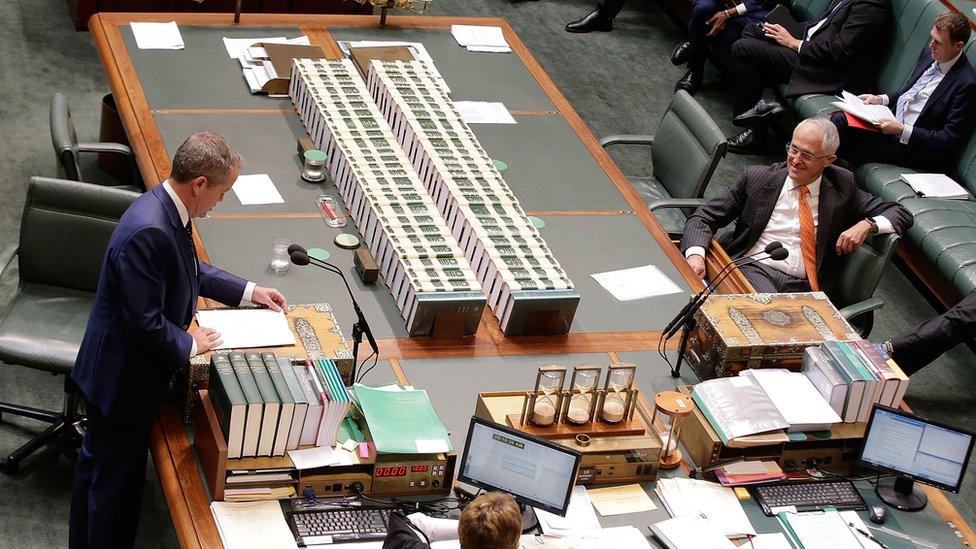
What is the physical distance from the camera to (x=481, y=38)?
284 inches

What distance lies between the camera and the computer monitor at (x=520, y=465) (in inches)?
150

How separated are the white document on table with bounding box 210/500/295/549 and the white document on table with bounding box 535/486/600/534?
834 millimetres

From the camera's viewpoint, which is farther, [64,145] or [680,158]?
[680,158]

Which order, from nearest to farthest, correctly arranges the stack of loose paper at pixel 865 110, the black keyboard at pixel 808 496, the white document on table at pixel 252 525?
the white document on table at pixel 252 525 < the black keyboard at pixel 808 496 < the stack of loose paper at pixel 865 110

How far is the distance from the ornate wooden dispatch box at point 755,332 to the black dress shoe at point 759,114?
3.47 meters

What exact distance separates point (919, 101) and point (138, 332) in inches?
211

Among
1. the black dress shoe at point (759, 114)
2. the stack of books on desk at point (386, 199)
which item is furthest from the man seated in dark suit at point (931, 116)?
the stack of books on desk at point (386, 199)

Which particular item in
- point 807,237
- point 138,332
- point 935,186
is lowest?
point 935,186

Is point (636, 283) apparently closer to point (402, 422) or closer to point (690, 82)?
point (402, 422)

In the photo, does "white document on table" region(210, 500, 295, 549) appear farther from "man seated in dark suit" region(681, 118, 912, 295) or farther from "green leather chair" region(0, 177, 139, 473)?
"man seated in dark suit" region(681, 118, 912, 295)

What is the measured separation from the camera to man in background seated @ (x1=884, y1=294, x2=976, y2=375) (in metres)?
6.13

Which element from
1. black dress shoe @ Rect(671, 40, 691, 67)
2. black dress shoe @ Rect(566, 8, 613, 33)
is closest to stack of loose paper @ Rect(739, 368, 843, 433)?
black dress shoe @ Rect(671, 40, 691, 67)

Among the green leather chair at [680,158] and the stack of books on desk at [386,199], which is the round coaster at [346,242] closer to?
the stack of books on desk at [386,199]

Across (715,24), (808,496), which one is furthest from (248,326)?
(715,24)
